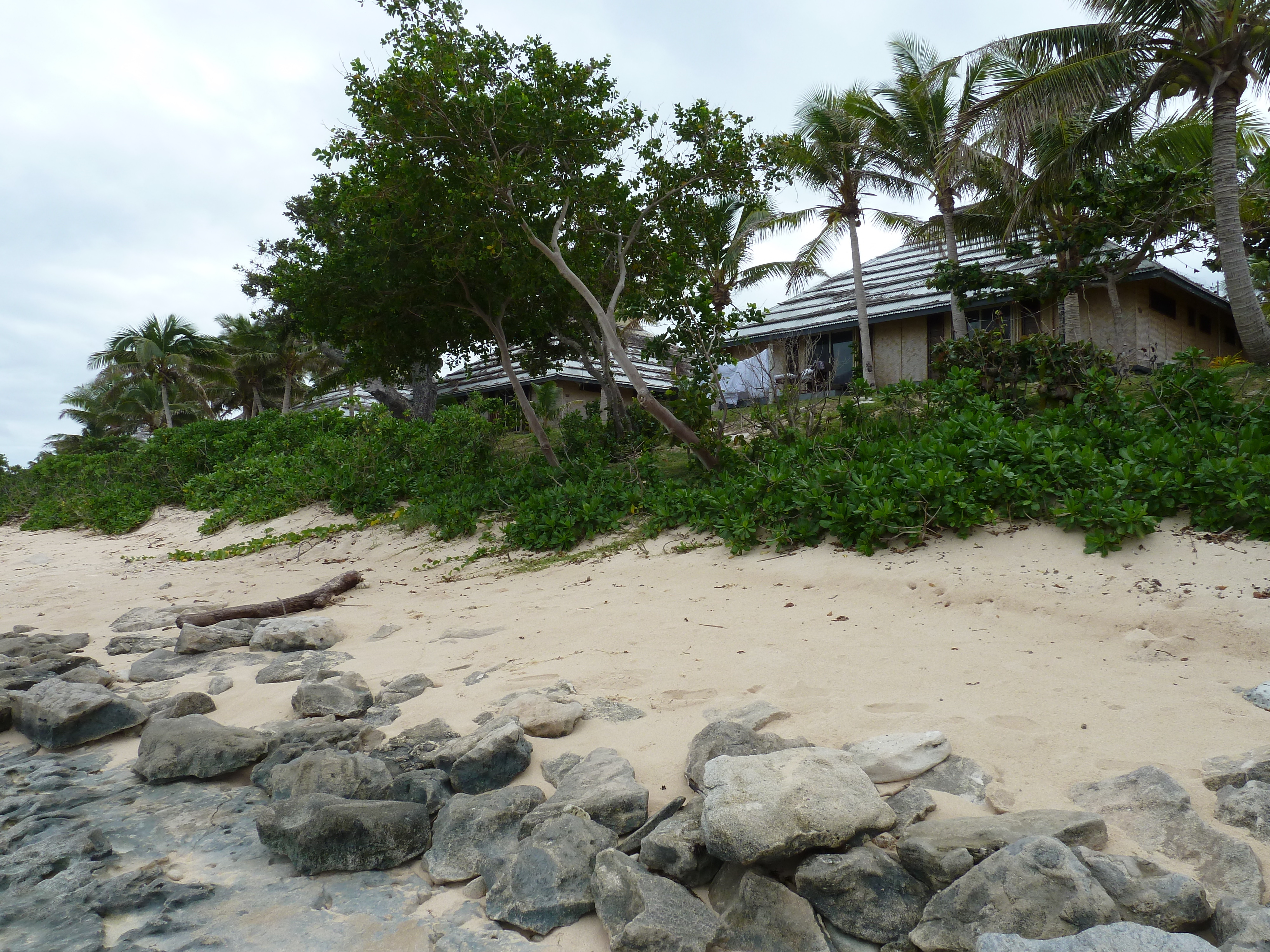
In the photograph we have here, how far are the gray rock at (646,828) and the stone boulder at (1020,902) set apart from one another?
0.91 m

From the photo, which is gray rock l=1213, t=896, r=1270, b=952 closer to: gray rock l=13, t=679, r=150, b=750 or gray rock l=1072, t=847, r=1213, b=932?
gray rock l=1072, t=847, r=1213, b=932

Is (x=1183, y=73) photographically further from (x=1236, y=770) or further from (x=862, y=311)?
(x=1236, y=770)

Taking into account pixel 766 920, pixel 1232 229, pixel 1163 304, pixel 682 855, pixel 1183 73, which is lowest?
pixel 766 920

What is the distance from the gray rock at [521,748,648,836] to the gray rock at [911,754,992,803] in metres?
1.09

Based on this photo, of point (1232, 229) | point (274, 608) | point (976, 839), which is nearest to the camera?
point (976, 839)

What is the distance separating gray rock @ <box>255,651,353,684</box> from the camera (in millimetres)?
4996

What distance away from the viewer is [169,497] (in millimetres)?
17812

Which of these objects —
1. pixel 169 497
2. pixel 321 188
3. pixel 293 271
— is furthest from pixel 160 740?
pixel 169 497

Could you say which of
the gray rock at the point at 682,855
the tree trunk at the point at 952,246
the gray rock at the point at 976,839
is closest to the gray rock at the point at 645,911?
the gray rock at the point at 682,855

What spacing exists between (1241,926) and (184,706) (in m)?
4.84

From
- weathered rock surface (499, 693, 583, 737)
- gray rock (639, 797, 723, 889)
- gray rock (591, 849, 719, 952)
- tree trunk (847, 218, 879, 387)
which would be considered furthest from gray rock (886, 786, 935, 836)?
tree trunk (847, 218, 879, 387)

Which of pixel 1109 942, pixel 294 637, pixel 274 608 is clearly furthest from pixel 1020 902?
pixel 274 608

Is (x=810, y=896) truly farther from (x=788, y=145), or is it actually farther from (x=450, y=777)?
(x=788, y=145)

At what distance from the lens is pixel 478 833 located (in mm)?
2900
